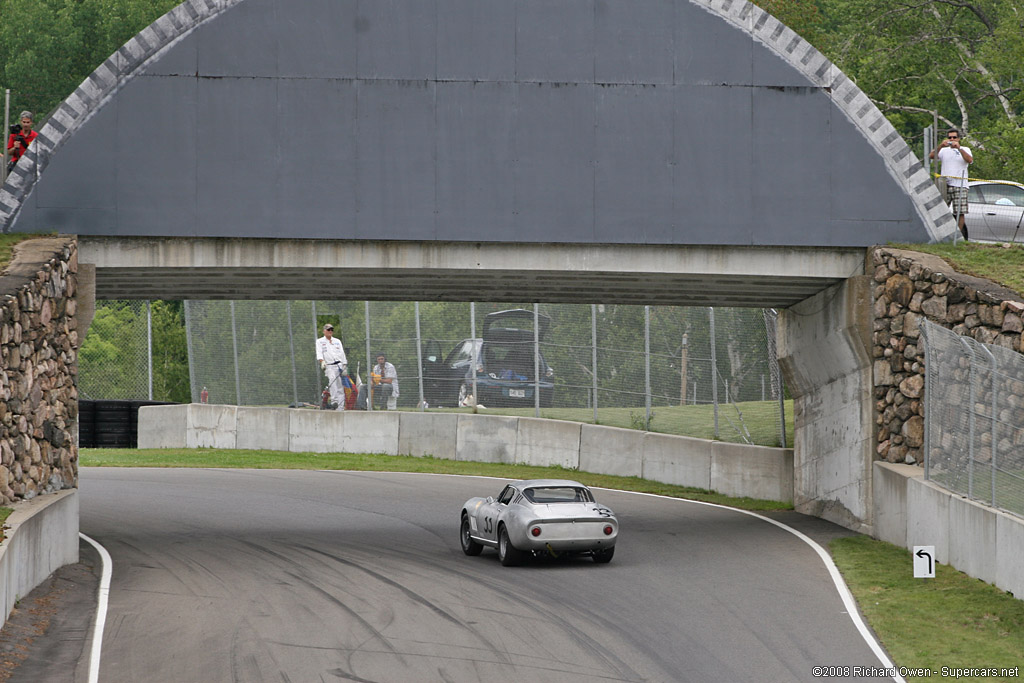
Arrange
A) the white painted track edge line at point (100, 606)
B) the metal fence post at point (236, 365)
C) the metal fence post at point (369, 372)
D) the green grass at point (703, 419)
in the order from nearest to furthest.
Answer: the white painted track edge line at point (100, 606), the green grass at point (703, 419), the metal fence post at point (369, 372), the metal fence post at point (236, 365)

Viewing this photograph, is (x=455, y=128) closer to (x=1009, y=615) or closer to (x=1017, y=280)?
(x=1017, y=280)

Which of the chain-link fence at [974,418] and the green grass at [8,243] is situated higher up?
the green grass at [8,243]

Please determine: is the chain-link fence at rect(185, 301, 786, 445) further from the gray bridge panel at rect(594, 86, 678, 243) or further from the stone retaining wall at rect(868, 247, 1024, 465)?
the gray bridge panel at rect(594, 86, 678, 243)

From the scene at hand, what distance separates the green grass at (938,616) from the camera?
1295 cm

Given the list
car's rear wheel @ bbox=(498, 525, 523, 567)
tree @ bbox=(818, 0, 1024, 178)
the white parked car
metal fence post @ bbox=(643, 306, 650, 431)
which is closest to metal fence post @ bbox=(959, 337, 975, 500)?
car's rear wheel @ bbox=(498, 525, 523, 567)

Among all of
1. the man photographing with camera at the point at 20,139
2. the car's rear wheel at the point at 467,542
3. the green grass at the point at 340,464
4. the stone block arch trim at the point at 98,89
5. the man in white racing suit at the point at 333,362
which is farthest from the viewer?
the man in white racing suit at the point at 333,362

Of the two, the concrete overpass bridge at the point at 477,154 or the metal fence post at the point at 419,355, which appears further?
the metal fence post at the point at 419,355

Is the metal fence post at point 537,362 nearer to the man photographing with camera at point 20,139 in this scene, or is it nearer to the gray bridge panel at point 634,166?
the gray bridge panel at point 634,166

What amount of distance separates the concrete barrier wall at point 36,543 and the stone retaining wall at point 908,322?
12.4 metres

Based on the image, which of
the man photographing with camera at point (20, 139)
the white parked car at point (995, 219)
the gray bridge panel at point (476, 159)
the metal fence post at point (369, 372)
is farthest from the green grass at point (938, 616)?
the metal fence post at point (369, 372)

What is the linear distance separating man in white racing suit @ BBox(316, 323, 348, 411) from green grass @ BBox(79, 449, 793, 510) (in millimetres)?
1932

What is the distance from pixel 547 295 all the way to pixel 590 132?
4.14m

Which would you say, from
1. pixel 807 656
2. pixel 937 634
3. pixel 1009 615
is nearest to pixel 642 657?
pixel 807 656

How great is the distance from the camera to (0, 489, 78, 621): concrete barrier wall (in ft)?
44.5
